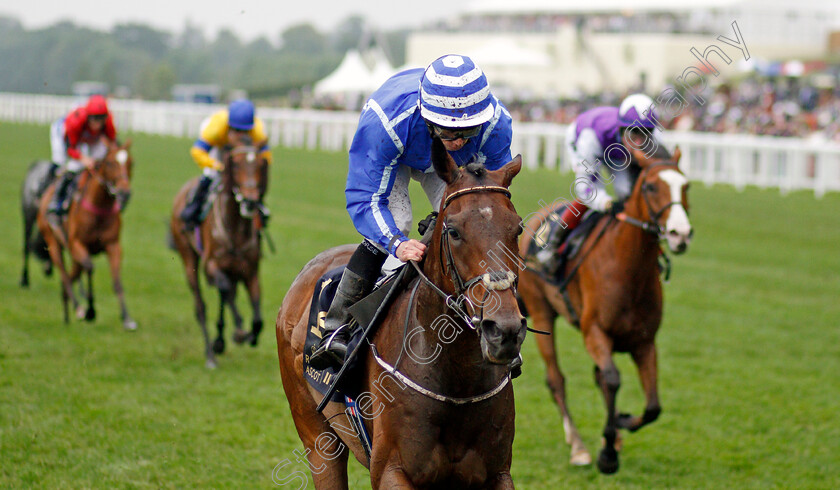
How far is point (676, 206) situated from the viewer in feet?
18.3

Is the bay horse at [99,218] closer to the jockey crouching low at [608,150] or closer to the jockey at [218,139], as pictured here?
the jockey at [218,139]

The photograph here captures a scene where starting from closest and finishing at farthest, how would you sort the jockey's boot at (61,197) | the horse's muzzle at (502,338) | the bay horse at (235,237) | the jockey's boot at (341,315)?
the horse's muzzle at (502,338), the jockey's boot at (341,315), the bay horse at (235,237), the jockey's boot at (61,197)

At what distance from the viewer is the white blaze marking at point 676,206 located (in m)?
5.50

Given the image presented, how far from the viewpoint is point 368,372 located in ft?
11.5

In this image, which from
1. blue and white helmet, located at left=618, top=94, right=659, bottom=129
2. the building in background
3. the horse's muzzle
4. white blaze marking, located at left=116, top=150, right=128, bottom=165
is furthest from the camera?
the building in background

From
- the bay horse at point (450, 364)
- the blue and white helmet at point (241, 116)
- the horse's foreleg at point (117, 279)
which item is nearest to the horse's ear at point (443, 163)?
the bay horse at point (450, 364)

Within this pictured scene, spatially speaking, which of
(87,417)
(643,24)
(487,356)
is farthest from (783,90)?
(487,356)

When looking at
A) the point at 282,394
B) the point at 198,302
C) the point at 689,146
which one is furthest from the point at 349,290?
the point at 689,146

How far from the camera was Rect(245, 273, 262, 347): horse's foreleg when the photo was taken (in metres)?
7.48

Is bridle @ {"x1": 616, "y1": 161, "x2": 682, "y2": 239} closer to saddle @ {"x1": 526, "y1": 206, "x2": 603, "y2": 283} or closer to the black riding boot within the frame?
saddle @ {"x1": 526, "y1": 206, "x2": 603, "y2": 283}

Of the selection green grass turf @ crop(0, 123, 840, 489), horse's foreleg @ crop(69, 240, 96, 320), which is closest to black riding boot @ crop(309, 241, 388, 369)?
green grass turf @ crop(0, 123, 840, 489)

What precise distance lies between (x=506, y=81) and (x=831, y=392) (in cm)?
3888

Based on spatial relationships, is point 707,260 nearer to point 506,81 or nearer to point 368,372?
point 368,372

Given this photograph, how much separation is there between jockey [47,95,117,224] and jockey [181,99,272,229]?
1.22 m
